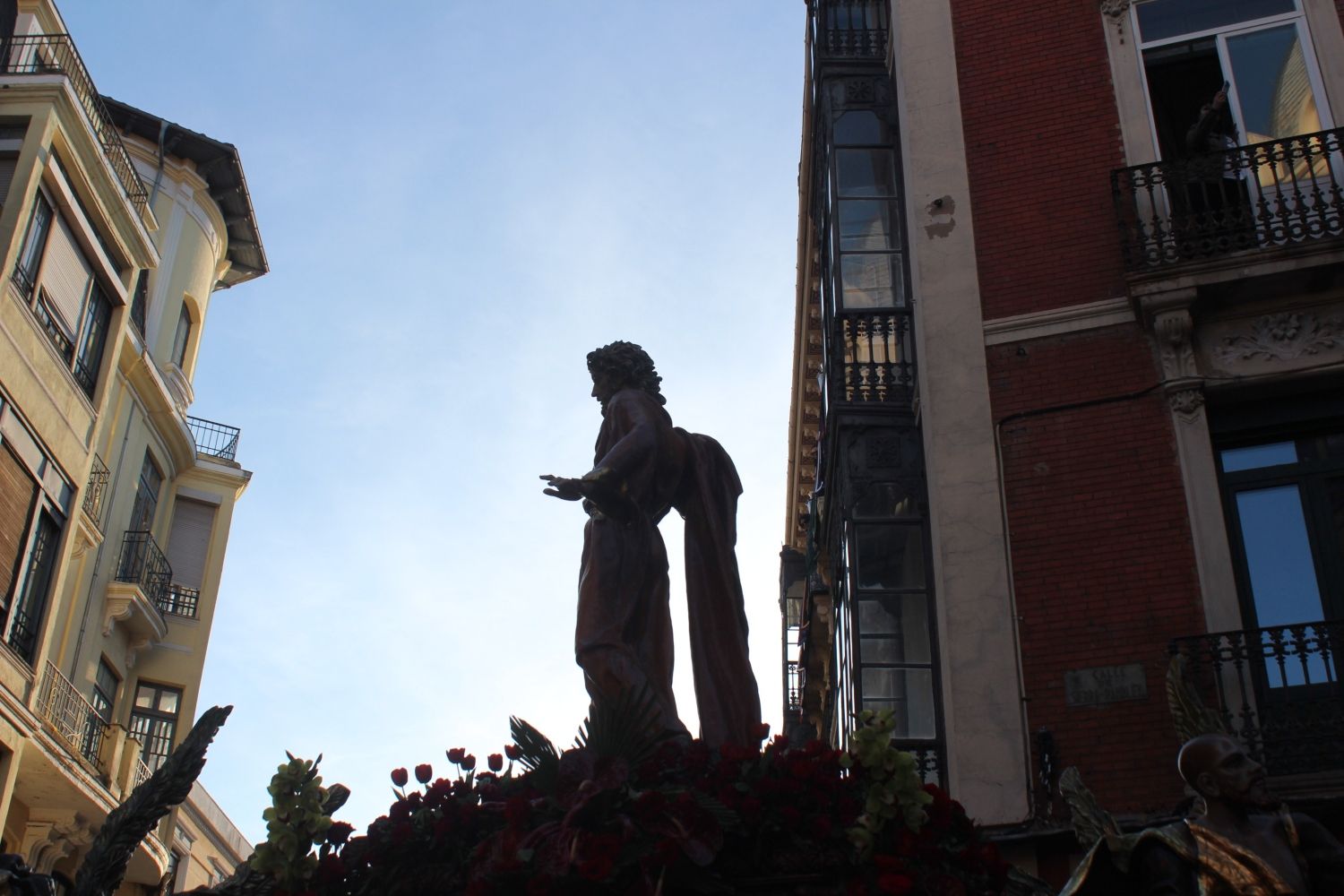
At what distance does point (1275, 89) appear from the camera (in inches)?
573

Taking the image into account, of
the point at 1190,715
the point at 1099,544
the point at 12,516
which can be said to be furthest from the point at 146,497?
the point at 1190,715

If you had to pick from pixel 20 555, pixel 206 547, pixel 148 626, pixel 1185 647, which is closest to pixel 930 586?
pixel 1185 647

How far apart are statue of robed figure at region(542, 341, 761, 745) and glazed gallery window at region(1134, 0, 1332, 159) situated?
338 inches

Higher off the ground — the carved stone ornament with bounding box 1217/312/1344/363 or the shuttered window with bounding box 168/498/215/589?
the shuttered window with bounding box 168/498/215/589

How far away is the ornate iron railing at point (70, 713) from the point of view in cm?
2139

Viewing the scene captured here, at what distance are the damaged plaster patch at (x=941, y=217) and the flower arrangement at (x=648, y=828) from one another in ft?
32.7

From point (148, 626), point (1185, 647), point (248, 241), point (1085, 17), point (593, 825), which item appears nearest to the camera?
point (593, 825)

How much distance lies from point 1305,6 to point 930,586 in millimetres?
6927

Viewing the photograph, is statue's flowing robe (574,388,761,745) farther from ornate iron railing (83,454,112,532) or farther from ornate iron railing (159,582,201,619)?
ornate iron railing (159,582,201,619)

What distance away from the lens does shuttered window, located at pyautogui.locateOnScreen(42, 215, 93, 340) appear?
2095 centimetres

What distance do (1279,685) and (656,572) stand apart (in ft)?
21.7

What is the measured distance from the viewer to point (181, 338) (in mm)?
30891

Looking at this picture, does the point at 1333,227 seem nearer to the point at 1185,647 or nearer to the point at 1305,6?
the point at 1305,6

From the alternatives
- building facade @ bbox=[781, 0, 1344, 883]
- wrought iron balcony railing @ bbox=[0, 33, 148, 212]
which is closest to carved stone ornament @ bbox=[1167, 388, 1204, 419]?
building facade @ bbox=[781, 0, 1344, 883]
